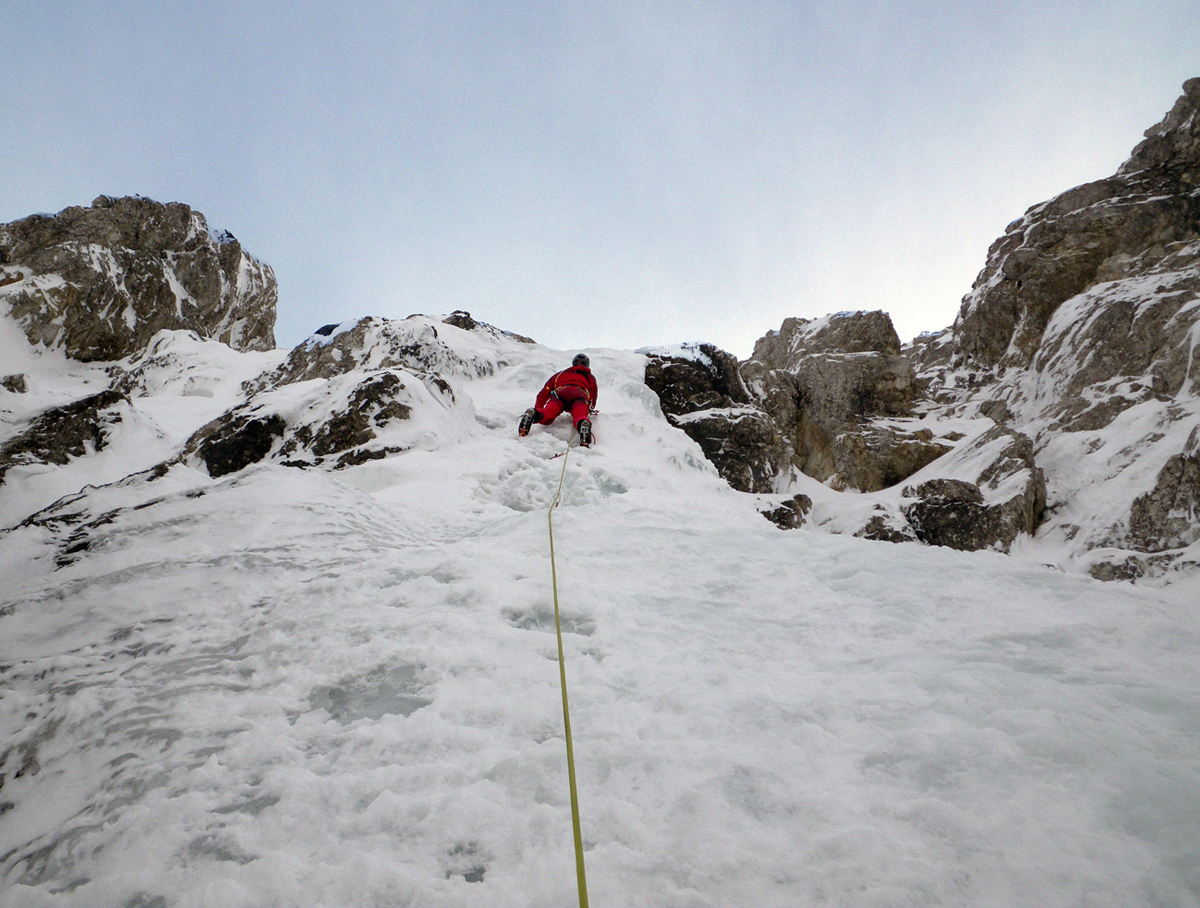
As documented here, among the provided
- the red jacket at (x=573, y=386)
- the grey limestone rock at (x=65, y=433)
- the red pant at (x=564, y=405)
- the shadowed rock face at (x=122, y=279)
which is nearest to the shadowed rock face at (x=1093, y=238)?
the red jacket at (x=573, y=386)

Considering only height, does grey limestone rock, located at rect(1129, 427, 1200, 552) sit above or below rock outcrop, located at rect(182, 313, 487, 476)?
below

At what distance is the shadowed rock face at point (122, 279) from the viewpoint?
20.4 meters

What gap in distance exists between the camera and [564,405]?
8484 mm

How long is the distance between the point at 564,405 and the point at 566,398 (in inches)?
8.4

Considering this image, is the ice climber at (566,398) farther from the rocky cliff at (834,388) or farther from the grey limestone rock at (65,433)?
the grey limestone rock at (65,433)

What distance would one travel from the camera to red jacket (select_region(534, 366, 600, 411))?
26.9 ft

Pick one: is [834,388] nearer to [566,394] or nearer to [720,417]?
[720,417]

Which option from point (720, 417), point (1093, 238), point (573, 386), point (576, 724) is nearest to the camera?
point (576, 724)

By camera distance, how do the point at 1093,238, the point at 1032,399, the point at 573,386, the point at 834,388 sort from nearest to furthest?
the point at 573,386
the point at 1032,399
the point at 1093,238
the point at 834,388

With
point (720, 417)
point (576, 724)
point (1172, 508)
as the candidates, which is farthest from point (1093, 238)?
point (576, 724)

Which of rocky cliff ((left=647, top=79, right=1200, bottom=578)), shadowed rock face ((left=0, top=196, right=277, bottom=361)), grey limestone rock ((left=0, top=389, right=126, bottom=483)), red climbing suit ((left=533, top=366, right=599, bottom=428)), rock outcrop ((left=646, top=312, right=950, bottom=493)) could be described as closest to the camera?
grey limestone rock ((left=0, top=389, right=126, bottom=483))

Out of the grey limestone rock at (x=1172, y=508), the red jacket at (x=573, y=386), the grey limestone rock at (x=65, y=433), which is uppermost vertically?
the red jacket at (x=573, y=386)

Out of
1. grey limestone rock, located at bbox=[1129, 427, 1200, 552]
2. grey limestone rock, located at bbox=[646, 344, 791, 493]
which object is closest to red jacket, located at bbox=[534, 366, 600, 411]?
grey limestone rock, located at bbox=[646, 344, 791, 493]

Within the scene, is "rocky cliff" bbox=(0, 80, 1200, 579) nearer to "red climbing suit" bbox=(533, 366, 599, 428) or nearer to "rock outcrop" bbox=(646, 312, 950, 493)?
"rock outcrop" bbox=(646, 312, 950, 493)
